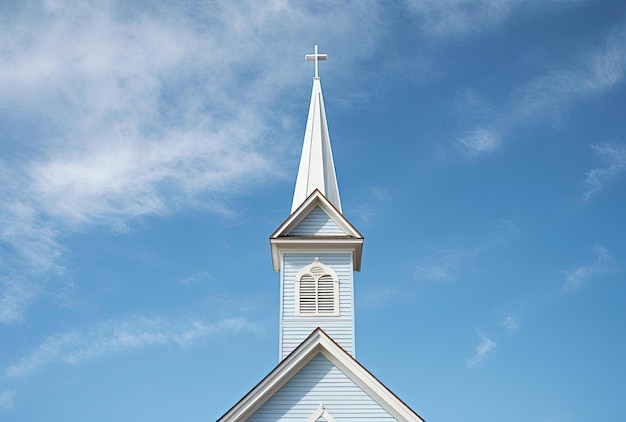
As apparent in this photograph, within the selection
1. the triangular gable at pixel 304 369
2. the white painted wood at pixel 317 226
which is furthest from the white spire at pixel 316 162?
the triangular gable at pixel 304 369

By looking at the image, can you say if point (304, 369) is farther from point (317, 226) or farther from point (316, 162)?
point (316, 162)

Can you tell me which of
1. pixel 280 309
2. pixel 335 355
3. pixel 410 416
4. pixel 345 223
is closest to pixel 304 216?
pixel 345 223

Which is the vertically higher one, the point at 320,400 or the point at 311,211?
the point at 311,211

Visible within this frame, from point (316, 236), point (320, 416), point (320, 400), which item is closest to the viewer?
point (320, 416)

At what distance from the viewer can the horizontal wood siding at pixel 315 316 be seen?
26797mm

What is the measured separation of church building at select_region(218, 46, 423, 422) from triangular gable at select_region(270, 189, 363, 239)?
0.12ft

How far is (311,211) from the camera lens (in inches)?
1117

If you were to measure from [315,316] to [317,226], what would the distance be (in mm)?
3462

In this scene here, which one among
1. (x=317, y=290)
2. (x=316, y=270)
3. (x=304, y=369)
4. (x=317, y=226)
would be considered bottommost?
(x=304, y=369)

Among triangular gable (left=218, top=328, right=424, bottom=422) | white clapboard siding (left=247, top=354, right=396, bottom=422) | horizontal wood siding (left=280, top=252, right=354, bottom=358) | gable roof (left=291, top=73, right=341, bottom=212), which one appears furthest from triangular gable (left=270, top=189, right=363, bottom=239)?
white clapboard siding (left=247, top=354, right=396, bottom=422)

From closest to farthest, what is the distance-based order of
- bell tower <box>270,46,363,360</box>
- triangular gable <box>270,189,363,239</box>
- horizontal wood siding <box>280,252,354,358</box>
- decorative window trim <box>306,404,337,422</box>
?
1. decorative window trim <box>306,404,337,422</box>
2. horizontal wood siding <box>280,252,354,358</box>
3. bell tower <box>270,46,363,360</box>
4. triangular gable <box>270,189,363,239</box>

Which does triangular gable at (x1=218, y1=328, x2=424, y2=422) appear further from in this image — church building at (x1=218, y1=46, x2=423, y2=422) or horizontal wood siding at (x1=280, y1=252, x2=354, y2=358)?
horizontal wood siding at (x1=280, y1=252, x2=354, y2=358)

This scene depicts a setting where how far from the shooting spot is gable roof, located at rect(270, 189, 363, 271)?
27.7 m

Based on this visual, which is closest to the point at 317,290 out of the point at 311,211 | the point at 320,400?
the point at 311,211
